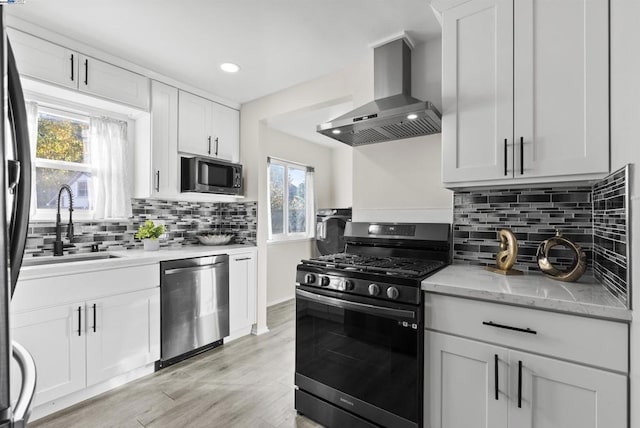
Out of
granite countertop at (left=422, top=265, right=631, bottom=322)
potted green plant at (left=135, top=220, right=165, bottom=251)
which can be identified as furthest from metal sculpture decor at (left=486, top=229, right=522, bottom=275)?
potted green plant at (left=135, top=220, right=165, bottom=251)

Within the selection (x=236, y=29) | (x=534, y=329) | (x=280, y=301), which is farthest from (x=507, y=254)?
(x=280, y=301)

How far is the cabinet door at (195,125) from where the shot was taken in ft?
9.86

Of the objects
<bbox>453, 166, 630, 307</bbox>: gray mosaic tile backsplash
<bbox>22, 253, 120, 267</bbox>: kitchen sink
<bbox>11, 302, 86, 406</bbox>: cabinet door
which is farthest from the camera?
<bbox>22, 253, 120, 267</bbox>: kitchen sink

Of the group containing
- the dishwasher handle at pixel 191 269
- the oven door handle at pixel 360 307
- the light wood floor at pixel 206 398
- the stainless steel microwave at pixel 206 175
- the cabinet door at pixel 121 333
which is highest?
the stainless steel microwave at pixel 206 175

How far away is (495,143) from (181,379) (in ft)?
8.61

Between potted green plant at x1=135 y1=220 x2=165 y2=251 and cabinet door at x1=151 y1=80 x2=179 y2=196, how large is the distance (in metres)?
0.30

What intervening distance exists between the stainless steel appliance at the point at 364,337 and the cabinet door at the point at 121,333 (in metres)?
1.25

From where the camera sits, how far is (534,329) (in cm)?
129

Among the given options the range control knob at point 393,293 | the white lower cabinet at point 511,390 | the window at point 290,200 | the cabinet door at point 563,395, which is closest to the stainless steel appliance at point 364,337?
the range control knob at point 393,293

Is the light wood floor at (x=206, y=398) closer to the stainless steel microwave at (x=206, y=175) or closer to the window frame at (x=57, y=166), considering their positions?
the window frame at (x=57, y=166)

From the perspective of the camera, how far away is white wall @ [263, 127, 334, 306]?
4.51m

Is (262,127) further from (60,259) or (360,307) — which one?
(360,307)

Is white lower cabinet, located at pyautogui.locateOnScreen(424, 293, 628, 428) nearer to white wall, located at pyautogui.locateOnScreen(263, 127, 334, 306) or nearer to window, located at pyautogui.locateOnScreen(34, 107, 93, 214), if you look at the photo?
window, located at pyautogui.locateOnScreen(34, 107, 93, 214)

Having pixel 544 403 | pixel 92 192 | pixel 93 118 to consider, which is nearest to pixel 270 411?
pixel 544 403
